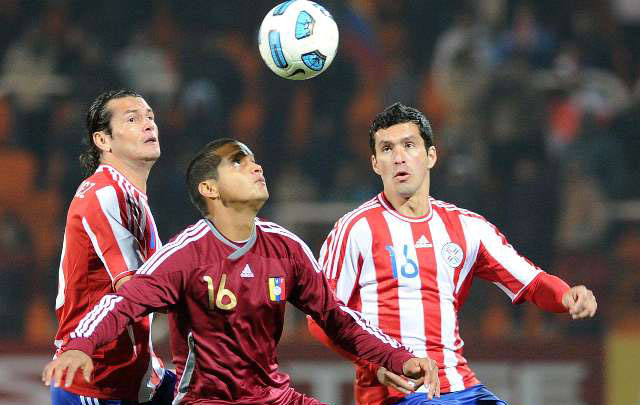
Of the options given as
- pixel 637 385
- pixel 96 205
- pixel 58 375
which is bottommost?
pixel 637 385

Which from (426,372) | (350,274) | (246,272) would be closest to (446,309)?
(350,274)

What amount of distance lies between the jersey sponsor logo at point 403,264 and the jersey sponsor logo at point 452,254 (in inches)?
5.6

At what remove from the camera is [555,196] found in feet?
27.6

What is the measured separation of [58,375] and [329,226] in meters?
5.13

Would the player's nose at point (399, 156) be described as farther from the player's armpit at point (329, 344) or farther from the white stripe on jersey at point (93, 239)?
the white stripe on jersey at point (93, 239)

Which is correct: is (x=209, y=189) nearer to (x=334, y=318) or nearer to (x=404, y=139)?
(x=334, y=318)

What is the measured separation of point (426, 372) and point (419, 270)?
0.80m

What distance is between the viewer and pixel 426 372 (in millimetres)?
3561

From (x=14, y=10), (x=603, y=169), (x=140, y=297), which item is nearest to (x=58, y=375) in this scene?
(x=140, y=297)

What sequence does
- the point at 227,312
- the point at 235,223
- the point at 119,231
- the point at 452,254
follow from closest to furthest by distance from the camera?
the point at 227,312 → the point at 235,223 → the point at 119,231 → the point at 452,254

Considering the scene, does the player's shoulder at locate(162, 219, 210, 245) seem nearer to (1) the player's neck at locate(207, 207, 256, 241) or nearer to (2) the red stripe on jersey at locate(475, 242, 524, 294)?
(1) the player's neck at locate(207, 207, 256, 241)

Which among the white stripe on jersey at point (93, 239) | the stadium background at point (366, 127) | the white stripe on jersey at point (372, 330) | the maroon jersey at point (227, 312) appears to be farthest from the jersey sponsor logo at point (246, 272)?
the stadium background at point (366, 127)

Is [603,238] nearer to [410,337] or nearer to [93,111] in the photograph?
[410,337]

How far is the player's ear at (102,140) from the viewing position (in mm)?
4320
